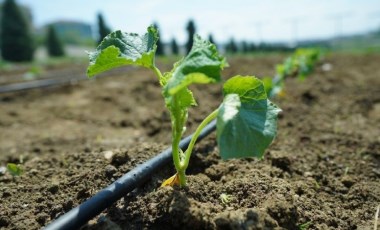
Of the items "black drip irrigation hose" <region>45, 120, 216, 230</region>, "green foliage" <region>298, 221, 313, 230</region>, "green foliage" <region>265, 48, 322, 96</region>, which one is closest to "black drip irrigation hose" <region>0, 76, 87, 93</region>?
"green foliage" <region>265, 48, 322, 96</region>

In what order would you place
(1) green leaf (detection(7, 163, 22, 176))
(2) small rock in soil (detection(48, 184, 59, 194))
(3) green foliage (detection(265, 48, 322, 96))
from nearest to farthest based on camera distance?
(2) small rock in soil (detection(48, 184, 59, 194))
(1) green leaf (detection(7, 163, 22, 176))
(3) green foliage (detection(265, 48, 322, 96))

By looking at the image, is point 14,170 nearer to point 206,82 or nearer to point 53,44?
point 206,82

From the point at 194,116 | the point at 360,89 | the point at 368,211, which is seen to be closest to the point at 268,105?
the point at 368,211

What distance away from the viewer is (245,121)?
1300 mm

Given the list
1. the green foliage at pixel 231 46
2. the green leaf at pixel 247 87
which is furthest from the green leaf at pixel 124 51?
the green foliage at pixel 231 46

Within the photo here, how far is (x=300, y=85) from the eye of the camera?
550 centimetres

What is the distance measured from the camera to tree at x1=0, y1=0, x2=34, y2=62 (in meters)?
24.8

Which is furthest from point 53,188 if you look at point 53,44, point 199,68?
point 53,44

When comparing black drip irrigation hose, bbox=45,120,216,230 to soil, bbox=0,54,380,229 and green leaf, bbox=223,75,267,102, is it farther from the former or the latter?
green leaf, bbox=223,75,267,102

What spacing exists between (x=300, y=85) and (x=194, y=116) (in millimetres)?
2651

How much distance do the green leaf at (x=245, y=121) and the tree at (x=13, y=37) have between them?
26.3 metres

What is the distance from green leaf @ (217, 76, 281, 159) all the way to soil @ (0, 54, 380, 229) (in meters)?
0.27

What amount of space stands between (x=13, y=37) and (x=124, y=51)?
26.8 metres

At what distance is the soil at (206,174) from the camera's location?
144 centimetres
